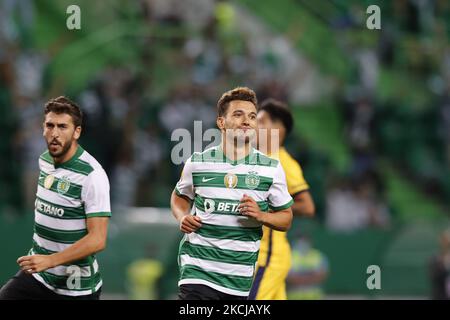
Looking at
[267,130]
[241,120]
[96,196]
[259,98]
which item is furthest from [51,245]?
[259,98]

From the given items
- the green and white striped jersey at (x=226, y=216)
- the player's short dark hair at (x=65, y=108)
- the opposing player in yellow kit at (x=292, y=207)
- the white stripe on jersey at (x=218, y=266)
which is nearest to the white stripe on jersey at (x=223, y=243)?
the green and white striped jersey at (x=226, y=216)

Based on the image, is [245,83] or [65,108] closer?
[65,108]

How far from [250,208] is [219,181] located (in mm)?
343

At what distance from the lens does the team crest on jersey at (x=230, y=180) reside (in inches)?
270

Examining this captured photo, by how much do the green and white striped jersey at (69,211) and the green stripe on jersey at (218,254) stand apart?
2.09 ft

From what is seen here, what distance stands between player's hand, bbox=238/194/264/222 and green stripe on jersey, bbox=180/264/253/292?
0.50 m

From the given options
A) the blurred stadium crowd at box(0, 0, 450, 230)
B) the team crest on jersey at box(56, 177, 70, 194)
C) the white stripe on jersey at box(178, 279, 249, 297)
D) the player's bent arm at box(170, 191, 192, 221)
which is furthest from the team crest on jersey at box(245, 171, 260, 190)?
the blurred stadium crowd at box(0, 0, 450, 230)

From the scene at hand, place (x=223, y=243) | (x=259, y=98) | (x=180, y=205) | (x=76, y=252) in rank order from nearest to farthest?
(x=76, y=252) → (x=223, y=243) → (x=180, y=205) → (x=259, y=98)

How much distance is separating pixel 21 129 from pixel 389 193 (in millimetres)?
6595

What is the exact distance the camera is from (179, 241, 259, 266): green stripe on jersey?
6875 mm

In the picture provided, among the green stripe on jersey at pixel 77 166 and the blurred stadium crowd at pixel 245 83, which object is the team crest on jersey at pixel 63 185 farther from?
the blurred stadium crowd at pixel 245 83

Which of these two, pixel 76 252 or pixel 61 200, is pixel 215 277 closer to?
pixel 76 252

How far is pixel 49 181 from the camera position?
702 cm

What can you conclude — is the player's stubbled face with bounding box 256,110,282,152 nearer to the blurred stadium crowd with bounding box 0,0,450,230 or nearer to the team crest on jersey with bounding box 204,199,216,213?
the team crest on jersey with bounding box 204,199,216,213
